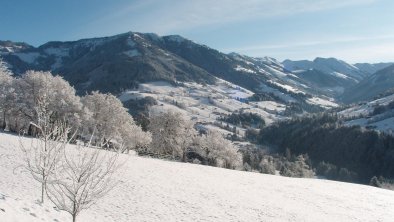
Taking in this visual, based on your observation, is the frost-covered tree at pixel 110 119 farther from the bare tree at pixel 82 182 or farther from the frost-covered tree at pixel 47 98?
the bare tree at pixel 82 182

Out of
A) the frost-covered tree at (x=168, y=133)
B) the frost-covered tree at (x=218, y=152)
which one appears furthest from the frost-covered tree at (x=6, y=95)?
the frost-covered tree at (x=218, y=152)

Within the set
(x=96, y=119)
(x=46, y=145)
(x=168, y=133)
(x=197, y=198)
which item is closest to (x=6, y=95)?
(x=96, y=119)

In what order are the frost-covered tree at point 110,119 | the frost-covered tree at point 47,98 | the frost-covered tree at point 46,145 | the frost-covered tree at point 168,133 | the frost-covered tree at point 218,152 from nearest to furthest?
1. the frost-covered tree at point 46,145
2. the frost-covered tree at point 47,98
3. the frost-covered tree at point 110,119
4. the frost-covered tree at point 168,133
5. the frost-covered tree at point 218,152

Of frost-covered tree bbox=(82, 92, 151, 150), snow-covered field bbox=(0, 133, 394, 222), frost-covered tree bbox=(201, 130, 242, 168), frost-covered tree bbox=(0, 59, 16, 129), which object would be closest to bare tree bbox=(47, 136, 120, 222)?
snow-covered field bbox=(0, 133, 394, 222)

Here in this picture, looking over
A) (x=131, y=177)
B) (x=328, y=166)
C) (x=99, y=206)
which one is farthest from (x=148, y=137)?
(x=328, y=166)

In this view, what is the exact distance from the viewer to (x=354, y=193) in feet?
193

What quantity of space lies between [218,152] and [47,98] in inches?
1858

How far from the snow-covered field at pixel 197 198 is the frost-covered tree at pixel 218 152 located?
4017 cm

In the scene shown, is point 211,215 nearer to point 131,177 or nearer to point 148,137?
point 131,177

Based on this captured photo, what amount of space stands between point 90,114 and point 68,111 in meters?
4.50

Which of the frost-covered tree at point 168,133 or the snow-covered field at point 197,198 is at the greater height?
the frost-covered tree at point 168,133

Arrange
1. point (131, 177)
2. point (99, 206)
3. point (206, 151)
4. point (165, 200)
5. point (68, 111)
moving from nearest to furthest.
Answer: point (99, 206) → point (165, 200) → point (131, 177) → point (68, 111) → point (206, 151)

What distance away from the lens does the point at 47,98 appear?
76.4m

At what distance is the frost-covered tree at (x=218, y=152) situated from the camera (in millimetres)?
105688
